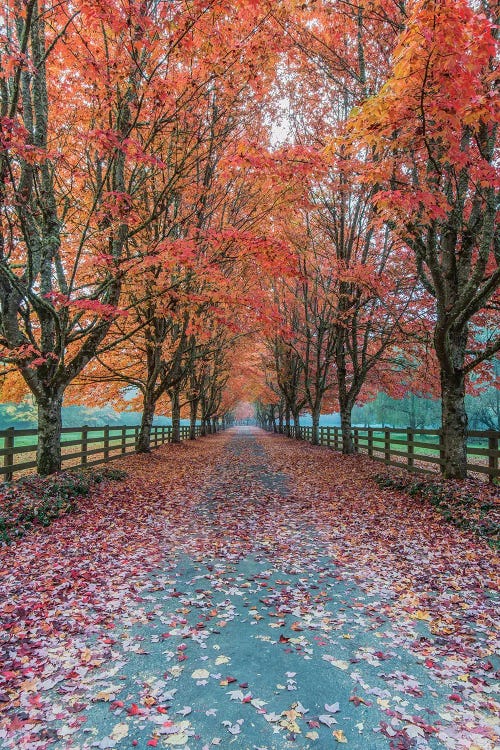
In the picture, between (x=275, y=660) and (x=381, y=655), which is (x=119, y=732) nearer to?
(x=275, y=660)

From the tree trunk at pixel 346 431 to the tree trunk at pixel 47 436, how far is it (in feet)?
38.2

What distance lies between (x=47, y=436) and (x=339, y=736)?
26.9ft

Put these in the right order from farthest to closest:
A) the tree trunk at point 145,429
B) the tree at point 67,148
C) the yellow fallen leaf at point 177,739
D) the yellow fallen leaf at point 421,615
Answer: the tree trunk at point 145,429 → the tree at point 67,148 → the yellow fallen leaf at point 421,615 → the yellow fallen leaf at point 177,739

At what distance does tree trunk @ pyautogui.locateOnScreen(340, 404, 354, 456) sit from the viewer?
17.4m

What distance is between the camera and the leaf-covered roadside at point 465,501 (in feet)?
20.0

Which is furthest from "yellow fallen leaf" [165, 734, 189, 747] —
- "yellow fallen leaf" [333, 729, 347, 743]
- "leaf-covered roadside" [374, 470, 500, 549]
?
"leaf-covered roadside" [374, 470, 500, 549]

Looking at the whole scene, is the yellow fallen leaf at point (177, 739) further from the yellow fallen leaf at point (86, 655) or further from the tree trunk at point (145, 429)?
the tree trunk at point (145, 429)

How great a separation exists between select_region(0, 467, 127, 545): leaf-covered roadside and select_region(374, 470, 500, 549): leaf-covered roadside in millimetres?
6467

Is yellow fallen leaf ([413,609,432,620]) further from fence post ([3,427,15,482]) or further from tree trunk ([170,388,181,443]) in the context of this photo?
tree trunk ([170,388,181,443])

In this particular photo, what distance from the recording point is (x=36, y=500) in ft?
23.5

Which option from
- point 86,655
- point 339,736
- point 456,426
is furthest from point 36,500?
point 456,426

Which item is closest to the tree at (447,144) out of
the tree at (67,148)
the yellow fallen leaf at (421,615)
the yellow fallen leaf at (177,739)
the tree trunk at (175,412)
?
the tree at (67,148)

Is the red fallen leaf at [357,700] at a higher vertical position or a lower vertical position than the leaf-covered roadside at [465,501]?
lower

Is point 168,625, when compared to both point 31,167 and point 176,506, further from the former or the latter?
point 31,167
